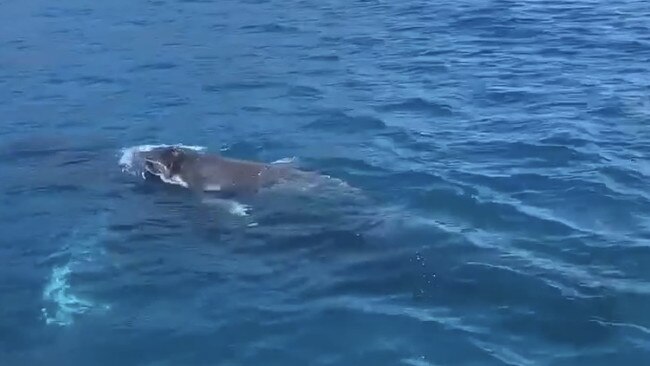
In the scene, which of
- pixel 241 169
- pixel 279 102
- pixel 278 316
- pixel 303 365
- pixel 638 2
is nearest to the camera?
pixel 303 365

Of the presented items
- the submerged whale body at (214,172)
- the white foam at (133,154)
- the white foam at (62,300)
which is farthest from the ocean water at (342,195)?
the submerged whale body at (214,172)

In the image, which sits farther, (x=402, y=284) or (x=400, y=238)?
(x=400, y=238)

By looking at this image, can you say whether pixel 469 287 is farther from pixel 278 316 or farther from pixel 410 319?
pixel 278 316

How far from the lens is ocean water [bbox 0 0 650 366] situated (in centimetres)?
2119

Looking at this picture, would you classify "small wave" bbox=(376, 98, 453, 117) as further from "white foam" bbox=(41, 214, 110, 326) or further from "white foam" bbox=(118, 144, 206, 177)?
"white foam" bbox=(41, 214, 110, 326)

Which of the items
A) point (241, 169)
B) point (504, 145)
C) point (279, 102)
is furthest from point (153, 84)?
point (504, 145)

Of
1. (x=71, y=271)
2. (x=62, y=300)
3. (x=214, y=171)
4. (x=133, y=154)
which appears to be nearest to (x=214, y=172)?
(x=214, y=171)

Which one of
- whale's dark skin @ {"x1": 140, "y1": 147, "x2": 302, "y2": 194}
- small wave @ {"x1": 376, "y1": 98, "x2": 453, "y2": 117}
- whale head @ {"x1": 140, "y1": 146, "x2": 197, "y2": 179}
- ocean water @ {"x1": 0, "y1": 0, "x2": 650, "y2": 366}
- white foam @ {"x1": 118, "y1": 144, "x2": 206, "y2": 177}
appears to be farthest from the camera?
small wave @ {"x1": 376, "y1": 98, "x2": 453, "y2": 117}

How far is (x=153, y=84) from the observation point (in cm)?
3562

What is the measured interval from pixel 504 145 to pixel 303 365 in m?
11.6

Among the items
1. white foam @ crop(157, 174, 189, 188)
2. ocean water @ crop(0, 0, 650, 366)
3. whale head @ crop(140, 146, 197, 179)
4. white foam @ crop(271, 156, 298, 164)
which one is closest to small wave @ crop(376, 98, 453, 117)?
ocean water @ crop(0, 0, 650, 366)

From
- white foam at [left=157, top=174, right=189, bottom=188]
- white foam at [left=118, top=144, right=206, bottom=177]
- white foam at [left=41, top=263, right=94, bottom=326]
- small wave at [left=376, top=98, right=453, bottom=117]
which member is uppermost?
small wave at [left=376, top=98, right=453, bottom=117]

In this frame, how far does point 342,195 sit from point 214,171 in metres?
3.57

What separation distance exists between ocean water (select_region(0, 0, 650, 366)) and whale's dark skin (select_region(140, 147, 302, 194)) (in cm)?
59
